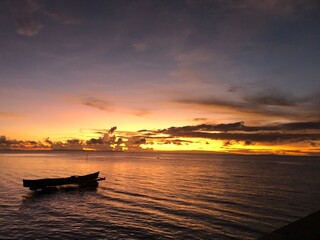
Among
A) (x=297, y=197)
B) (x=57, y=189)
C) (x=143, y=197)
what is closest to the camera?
(x=143, y=197)

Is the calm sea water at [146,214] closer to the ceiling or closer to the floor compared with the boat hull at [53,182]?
closer to the floor

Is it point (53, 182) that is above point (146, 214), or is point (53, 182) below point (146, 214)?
above

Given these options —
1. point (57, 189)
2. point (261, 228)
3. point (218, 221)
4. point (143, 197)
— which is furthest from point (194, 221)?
point (57, 189)

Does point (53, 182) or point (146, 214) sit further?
point (53, 182)

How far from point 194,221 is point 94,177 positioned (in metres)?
31.2

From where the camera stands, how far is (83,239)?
69.6ft

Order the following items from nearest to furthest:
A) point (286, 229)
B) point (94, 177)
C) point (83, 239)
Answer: point (286, 229), point (83, 239), point (94, 177)

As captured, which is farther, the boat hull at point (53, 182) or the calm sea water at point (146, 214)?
the boat hull at point (53, 182)

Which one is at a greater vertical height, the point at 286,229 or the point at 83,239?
the point at 286,229

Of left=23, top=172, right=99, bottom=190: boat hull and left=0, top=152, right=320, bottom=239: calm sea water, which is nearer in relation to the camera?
left=0, top=152, right=320, bottom=239: calm sea water

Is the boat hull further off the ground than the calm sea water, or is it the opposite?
the boat hull

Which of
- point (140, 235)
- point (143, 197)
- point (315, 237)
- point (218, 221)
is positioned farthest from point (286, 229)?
point (143, 197)

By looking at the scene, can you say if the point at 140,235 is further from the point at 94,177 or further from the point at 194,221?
the point at 94,177

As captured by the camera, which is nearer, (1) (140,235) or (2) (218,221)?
(1) (140,235)
